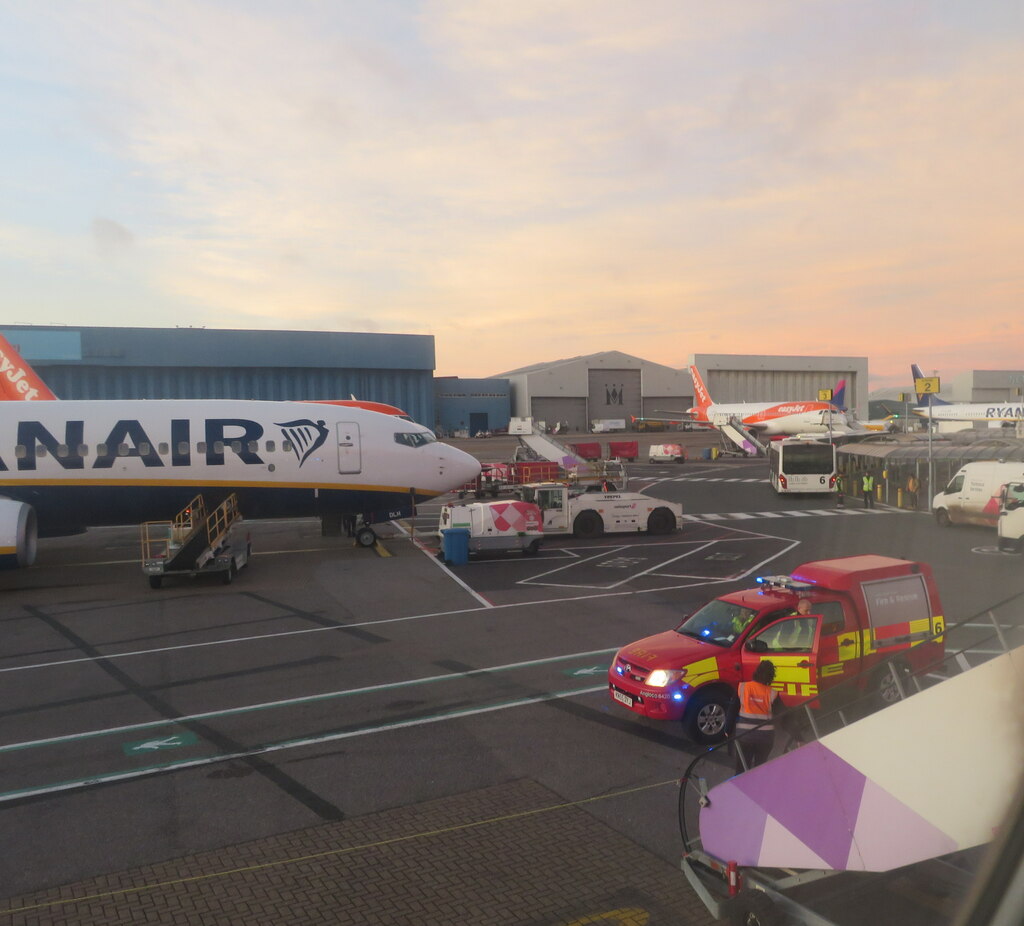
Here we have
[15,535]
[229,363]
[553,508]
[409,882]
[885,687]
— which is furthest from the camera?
[229,363]

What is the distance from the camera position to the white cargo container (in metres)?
26.2

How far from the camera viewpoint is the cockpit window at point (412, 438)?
92.0ft

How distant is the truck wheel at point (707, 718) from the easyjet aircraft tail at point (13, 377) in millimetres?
40817

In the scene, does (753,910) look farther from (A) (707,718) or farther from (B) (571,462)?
(B) (571,462)

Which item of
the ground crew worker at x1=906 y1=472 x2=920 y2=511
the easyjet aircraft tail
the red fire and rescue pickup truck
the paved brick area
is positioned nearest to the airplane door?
the red fire and rescue pickup truck

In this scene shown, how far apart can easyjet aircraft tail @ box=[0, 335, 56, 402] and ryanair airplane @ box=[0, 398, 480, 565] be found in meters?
18.7

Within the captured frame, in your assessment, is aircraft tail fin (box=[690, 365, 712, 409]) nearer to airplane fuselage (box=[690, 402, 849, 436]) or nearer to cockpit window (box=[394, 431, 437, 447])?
airplane fuselage (box=[690, 402, 849, 436])

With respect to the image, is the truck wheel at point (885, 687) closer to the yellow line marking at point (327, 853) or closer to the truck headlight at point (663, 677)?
the yellow line marking at point (327, 853)

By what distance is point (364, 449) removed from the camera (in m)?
27.4

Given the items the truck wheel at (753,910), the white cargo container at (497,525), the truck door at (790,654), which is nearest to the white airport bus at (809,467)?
the white cargo container at (497,525)

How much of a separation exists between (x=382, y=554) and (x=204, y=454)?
266 inches

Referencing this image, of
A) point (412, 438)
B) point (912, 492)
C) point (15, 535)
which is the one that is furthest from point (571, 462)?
point (15, 535)

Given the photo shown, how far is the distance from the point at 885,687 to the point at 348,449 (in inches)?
911

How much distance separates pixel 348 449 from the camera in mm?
27203
